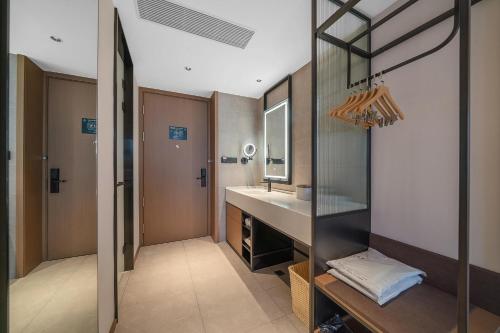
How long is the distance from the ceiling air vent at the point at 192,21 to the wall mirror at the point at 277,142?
1.07 metres

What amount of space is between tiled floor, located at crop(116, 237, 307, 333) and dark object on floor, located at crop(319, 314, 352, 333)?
273mm

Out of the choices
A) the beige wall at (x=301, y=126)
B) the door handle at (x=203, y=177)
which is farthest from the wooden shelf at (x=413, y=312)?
the door handle at (x=203, y=177)

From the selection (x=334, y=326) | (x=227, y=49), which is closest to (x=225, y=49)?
(x=227, y=49)

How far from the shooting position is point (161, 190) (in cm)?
304

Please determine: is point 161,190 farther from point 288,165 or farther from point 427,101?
point 427,101

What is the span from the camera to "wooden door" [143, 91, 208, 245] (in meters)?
2.96

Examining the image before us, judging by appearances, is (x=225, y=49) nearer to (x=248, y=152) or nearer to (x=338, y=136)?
(x=338, y=136)

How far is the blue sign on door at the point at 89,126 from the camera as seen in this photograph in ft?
3.24

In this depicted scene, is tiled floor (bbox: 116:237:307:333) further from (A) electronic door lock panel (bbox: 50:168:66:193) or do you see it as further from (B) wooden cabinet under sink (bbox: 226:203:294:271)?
(A) electronic door lock panel (bbox: 50:168:66:193)

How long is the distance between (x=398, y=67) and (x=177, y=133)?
2897 millimetres

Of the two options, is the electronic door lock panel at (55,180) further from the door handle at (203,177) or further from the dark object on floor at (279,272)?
the door handle at (203,177)

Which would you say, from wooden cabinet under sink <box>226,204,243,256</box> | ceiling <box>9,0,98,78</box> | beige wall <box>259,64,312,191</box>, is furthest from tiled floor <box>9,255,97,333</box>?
beige wall <box>259,64,312,191</box>

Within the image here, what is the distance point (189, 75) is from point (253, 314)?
2.74 meters

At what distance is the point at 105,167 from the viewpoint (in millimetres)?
1259
